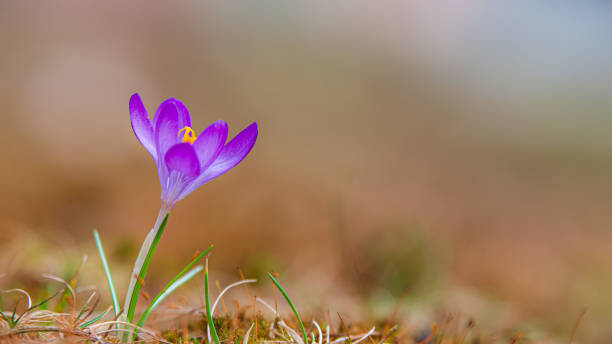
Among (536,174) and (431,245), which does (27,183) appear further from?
(536,174)

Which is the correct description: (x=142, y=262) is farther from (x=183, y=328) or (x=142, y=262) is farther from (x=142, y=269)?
(x=183, y=328)

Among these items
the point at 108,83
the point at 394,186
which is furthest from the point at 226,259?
the point at 108,83

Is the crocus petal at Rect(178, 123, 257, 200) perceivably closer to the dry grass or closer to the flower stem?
the flower stem

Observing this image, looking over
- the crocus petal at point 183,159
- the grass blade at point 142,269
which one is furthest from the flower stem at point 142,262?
the crocus petal at point 183,159

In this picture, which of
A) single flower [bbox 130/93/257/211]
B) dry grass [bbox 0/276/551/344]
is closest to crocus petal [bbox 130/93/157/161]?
single flower [bbox 130/93/257/211]

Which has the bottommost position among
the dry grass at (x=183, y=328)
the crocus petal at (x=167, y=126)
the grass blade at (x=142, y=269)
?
the dry grass at (x=183, y=328)

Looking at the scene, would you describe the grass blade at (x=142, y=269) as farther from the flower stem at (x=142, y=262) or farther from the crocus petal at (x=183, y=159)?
the crocus petal at (x=183, y=159)

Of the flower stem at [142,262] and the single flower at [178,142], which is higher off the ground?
the single flower at [178,142]

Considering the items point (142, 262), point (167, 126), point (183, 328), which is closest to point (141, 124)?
point (167, 126)
